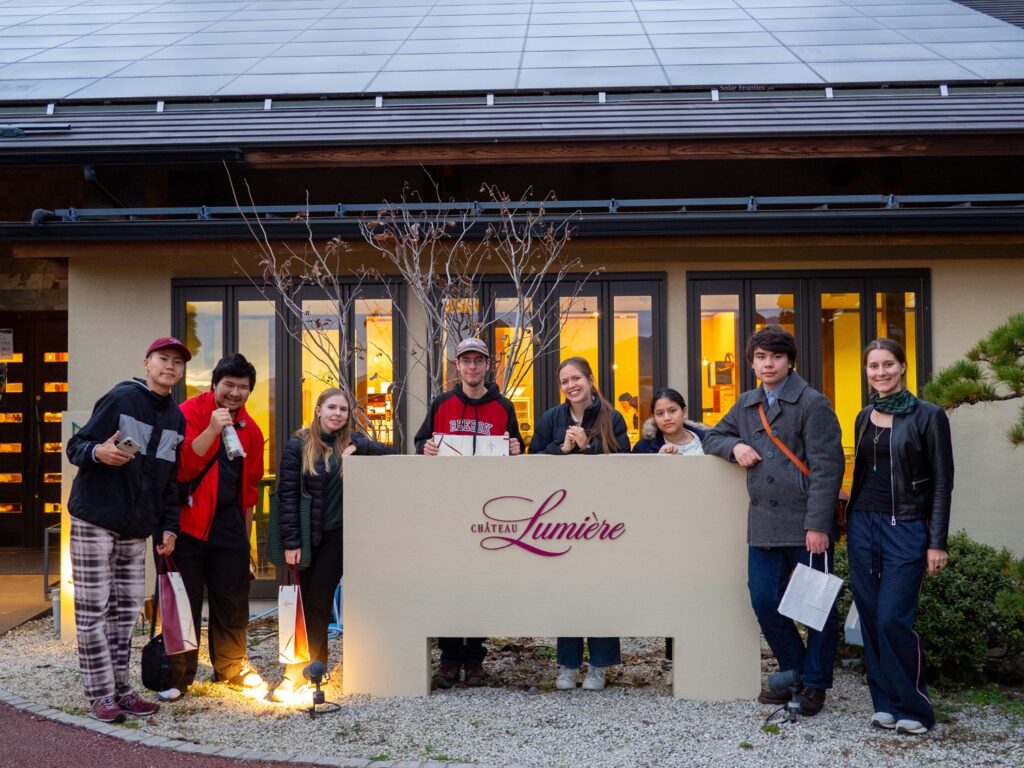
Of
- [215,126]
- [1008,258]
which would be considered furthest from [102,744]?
[1008,258]

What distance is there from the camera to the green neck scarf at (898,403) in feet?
14.8

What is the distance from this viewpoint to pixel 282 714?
491cm

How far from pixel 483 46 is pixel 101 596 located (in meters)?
8.01

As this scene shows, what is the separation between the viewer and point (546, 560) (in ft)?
16.8

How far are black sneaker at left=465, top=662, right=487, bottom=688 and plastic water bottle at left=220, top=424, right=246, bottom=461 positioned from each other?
1.85 meters

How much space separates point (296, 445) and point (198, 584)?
3.19 feet

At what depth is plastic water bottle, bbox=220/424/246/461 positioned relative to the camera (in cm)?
513

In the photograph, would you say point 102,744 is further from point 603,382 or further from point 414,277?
point 603,382

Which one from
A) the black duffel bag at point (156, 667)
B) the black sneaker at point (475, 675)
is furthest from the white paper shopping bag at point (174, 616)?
the black sneaker at point (475, 675)

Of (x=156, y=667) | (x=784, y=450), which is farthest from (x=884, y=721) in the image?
(x=156, y=667)

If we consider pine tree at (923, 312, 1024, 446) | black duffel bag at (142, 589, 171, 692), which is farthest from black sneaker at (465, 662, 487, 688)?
pine tree at (923, 312, 1024, 446)

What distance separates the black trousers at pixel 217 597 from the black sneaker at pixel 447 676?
115 centimetres

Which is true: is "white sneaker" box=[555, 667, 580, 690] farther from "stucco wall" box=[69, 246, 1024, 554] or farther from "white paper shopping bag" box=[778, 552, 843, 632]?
"stucco wall" box=[69, 246, 1024, 554]

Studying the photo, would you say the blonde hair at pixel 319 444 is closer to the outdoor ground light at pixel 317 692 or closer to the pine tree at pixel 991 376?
the outdoor ground light at pixel 317 692
